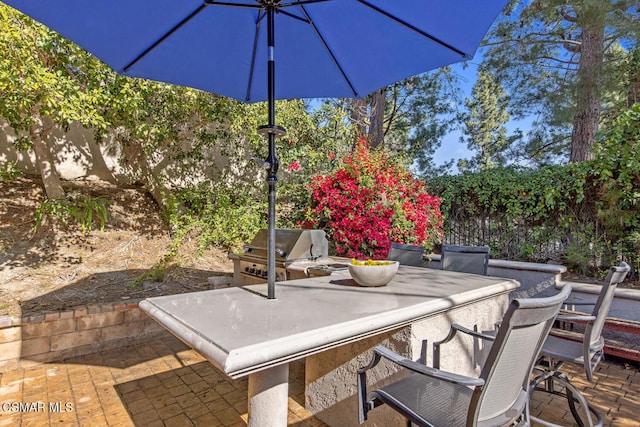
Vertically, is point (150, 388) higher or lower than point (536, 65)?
lower

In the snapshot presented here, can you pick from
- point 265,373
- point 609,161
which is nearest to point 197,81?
point 265,373

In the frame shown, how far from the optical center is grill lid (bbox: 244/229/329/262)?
10.4 ft

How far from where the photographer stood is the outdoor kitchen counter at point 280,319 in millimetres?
1128

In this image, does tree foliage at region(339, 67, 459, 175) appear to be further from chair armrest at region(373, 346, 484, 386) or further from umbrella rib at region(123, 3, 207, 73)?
chair armrest at region(373, 346, 484, 386)

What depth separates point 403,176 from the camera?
482 cm

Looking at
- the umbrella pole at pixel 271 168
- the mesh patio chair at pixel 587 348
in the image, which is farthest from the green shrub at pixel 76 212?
the mesh patio chair at pixel 587 348

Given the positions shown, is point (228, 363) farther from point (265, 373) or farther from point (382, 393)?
point (382, 393)

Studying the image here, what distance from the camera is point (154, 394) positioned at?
2.58 meters

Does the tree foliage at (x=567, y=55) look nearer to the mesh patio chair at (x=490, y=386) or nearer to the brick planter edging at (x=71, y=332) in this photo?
the mesh patio chair at (x=490, y=386)

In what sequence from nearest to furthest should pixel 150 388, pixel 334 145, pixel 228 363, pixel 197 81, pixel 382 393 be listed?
pixel 228 363
pixel 382 393
pixel 197 81
pixel 150 388
pixel 334 145

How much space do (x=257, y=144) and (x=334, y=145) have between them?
4.40 feet

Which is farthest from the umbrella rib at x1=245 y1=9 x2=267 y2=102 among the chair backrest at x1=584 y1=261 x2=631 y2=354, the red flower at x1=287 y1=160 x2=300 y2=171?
the red flower at x1=287 y1=160 x2=300 y2=171

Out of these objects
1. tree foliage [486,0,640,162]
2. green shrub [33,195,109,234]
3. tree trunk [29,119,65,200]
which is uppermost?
tree foliage [486,0,640,162]

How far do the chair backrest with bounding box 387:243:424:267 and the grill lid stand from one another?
0.68 m
